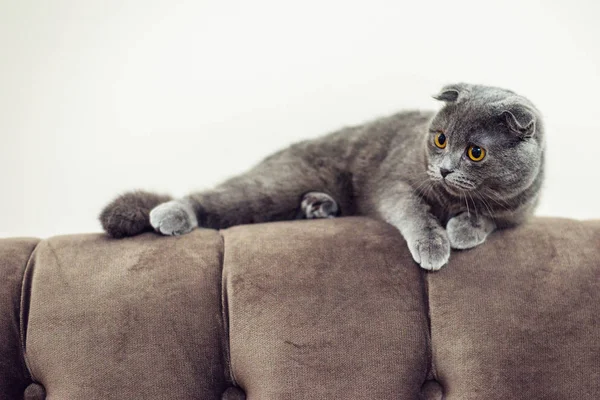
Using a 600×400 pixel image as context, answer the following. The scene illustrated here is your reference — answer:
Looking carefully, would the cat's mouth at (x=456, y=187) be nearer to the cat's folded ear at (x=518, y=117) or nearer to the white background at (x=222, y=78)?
the cat's folded ear at (x=518, y=117)

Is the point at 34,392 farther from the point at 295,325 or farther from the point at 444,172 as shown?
the point at 444,172

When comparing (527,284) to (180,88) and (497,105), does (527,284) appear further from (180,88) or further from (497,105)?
(180,88)

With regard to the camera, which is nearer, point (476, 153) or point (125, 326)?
point (125, 326)

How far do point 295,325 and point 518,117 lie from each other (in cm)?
53

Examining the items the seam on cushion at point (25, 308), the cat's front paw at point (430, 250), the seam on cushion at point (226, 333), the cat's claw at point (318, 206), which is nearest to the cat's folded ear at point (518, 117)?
the cat's front paw at point (430, 250)

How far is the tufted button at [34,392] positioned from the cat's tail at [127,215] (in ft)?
0.90

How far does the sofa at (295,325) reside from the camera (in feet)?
2.76

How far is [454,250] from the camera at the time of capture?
0.97 metres

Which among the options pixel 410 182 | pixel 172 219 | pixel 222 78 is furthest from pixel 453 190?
pixel 222 78

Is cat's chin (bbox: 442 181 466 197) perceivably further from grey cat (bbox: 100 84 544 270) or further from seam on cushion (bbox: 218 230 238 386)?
seam on cushion (bbox: 218 230 238 386)

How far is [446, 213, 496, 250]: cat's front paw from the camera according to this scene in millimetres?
971

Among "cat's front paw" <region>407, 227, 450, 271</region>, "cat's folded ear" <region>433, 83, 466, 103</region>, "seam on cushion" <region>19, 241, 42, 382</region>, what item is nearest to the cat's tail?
"seam on cushion" <region>19, 241, 42, 382</region>

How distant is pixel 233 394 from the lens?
2.87ft

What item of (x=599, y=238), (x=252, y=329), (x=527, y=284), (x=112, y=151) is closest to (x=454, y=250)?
(x=527, y=284)
